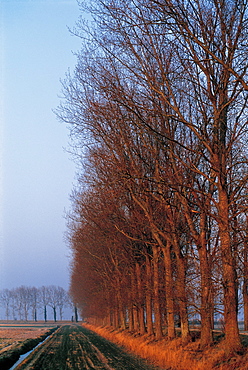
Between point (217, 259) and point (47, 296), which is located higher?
point (217, 259)

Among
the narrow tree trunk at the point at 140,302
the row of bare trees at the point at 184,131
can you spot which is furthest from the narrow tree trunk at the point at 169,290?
the narrow tree trunk at the point at 140,302

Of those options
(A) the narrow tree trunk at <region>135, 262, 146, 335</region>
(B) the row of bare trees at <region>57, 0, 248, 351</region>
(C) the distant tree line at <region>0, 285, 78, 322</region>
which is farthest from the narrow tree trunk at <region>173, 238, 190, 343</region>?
(C) the distant tree line at <region>0, 285, 78, 322</region>

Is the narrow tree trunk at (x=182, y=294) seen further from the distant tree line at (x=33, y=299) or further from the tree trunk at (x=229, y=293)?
the distant tree line at (x=33, y=299)

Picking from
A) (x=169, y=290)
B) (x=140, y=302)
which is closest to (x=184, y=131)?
(x=169, y=290)

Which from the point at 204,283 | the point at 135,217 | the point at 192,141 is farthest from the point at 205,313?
the point at 135,217

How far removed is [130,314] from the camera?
113ft

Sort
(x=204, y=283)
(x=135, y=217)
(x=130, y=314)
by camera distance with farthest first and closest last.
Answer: (x=130, y=314) → (x=135, y=217) → (x=204, y=283)

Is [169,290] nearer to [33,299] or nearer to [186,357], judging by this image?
[186,357]

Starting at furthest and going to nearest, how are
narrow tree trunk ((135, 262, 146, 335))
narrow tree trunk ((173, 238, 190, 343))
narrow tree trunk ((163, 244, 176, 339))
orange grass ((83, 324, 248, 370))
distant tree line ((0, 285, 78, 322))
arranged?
distant tree line ((0, 285, 78, 322)), narrow tree trunk ((135, 262, 146, 335)), narrow tree trunk ((163, 244, 176, 339)), narrow tree trunk ((173, 238, 190, 343)), orange grass ((83, 324, 248, 370))

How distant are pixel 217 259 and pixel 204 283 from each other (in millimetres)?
1008

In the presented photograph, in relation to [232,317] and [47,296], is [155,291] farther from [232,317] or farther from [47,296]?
[47,296]

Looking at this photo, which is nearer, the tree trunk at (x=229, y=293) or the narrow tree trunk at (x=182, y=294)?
the tree trunk at (x=229, y=293)

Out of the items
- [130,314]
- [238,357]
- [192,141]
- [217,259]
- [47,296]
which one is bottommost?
[47,296]

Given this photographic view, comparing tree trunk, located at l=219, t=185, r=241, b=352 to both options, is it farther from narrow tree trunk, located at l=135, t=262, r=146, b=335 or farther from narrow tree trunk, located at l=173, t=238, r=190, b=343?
narrow tree trunk, located at l=135, t=262, r=146, b=335
